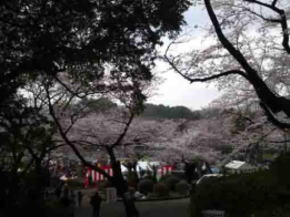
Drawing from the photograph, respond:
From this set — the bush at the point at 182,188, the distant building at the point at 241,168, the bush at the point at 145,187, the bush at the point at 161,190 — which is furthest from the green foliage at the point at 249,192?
the bush at the point at 145,187

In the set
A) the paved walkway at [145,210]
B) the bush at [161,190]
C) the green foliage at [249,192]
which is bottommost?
the paved walkway at [145,210]

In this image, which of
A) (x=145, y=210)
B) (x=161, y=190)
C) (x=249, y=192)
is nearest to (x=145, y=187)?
(x=161, y=190)

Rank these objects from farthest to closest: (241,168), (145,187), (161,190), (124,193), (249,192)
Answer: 1. (145,187)
2. (161,190)
3. (241,168)
4. (124,193)
5. (249,192)

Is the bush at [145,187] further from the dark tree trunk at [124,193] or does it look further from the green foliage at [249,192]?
the green foliage at [249,192]

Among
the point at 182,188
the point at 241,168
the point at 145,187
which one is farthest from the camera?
the point at 145,187

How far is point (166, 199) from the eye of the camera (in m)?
33.9

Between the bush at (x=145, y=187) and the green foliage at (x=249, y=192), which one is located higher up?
the bush at (x=145, y=187)

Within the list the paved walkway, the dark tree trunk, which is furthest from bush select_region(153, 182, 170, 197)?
the dark tree trunk

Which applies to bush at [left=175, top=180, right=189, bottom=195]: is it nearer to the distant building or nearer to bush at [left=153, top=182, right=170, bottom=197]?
bush at [left=153, top=182, right=170, bottom=197]

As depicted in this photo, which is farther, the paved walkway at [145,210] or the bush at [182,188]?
the bush at [182,188]

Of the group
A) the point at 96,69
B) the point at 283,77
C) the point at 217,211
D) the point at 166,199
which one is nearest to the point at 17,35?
the point at 96,69

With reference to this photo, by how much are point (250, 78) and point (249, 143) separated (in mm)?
15134

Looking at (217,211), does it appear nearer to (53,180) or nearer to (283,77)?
(283,77)

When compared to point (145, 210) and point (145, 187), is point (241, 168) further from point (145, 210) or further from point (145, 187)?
point (145, 187)
